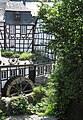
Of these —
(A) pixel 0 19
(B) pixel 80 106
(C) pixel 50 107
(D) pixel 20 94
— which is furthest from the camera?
(A) pixel 0 19

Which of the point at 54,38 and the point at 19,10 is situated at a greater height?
the point at 19,10

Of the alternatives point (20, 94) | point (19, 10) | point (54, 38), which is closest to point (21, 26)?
point (19, 10)

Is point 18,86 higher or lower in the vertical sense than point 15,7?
lower

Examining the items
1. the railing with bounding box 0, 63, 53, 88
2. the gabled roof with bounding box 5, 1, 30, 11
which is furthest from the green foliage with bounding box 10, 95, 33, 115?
the gabled roof with bounding box 5, 1, 30, 11

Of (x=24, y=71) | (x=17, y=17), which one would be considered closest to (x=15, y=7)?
(x=17, y=17)

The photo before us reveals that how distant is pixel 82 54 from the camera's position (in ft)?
23.5

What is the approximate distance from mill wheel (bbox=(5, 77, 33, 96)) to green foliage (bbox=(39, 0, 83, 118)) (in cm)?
223

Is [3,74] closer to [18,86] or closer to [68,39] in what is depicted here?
[18,86]

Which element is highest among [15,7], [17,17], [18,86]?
[15,7]

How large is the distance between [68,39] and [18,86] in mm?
3149

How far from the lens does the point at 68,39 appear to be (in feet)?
23.4

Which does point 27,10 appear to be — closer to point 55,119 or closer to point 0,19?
point 0,19

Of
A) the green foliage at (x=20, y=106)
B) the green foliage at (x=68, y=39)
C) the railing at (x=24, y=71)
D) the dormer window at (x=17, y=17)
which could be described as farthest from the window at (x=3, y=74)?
the dormer window at (x=17, y=17)

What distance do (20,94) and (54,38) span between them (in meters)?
2.43
